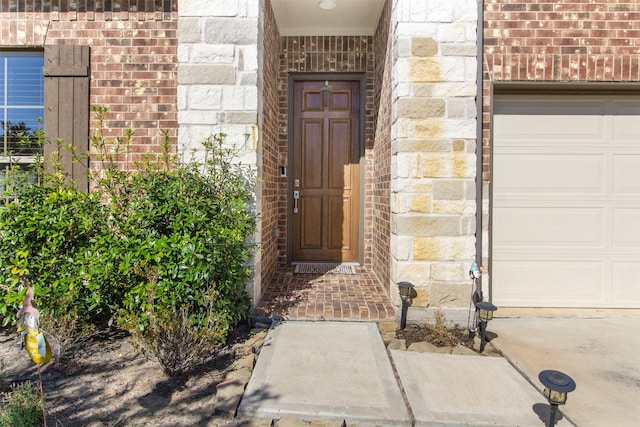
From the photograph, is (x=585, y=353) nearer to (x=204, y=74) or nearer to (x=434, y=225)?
(x=434, y=225)

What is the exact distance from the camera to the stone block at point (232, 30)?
3223mm

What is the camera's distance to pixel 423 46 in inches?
124

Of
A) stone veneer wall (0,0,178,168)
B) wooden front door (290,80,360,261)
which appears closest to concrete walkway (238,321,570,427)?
wooden front door (290,80,360,261)

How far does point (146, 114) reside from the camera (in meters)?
3.71

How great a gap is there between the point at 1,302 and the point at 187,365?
5.08ft

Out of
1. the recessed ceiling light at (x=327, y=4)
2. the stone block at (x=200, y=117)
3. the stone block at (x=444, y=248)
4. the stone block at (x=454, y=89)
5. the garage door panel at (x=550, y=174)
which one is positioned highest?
the recessed ceiling light at (x=327, y=4)

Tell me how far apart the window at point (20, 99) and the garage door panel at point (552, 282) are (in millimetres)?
5164

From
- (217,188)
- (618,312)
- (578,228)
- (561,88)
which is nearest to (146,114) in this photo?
(217,188)

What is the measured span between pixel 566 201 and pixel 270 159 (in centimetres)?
324

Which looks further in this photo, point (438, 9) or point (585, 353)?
point (438, 9)

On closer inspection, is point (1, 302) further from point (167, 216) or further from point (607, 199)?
point (607, 199)

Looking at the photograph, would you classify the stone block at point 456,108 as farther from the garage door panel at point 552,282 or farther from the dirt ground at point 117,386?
the dirt ground at point 117,386

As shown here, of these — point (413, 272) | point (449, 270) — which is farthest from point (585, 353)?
point (413, 272)

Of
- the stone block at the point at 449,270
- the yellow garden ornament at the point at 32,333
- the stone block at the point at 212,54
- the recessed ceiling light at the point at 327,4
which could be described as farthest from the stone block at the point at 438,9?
the yellow garden ornament at the point at 32,333
